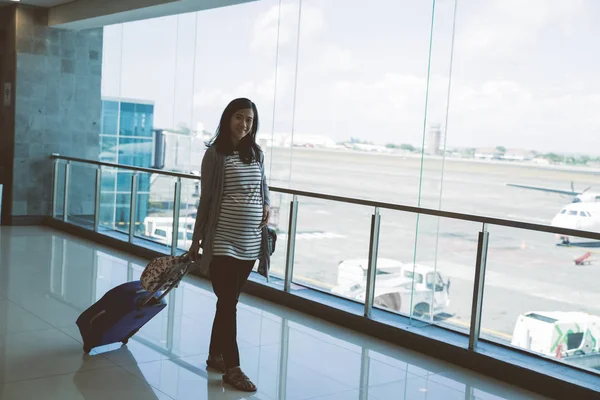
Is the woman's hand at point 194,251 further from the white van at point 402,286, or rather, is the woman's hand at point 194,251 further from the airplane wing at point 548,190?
the airplane wing at point 548,190

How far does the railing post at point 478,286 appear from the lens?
4562 mm

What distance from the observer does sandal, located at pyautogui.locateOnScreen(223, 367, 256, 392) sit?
384cm

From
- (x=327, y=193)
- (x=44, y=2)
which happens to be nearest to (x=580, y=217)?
(x=327, y=193)

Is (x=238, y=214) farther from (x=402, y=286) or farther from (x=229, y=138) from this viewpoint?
(x=402, y=286)

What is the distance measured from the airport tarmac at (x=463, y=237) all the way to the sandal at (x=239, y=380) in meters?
1.65

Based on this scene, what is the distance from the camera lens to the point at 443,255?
15.8 ft

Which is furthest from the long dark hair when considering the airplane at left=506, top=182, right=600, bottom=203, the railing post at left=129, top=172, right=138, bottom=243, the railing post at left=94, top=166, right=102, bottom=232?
the railing post at left=94, top=166, right=102, bottom=232

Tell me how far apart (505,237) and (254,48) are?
801cm

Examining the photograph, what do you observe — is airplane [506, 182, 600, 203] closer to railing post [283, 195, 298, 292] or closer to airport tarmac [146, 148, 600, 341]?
airport tarmac [146, 148, 600, 341]

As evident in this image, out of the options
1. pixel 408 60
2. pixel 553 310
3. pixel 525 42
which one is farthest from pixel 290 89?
pixel 553 310

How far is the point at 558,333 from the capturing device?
423 centimetres

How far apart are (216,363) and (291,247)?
77.6 inches

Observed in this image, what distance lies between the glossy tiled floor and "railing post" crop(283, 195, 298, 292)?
0.84 feet

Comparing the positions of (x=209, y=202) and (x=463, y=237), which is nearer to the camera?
(x=209, y=202)
